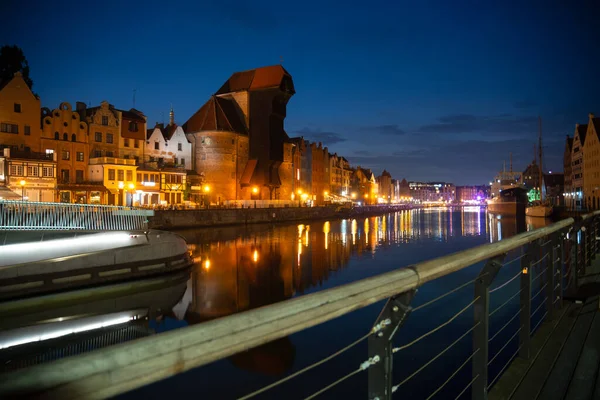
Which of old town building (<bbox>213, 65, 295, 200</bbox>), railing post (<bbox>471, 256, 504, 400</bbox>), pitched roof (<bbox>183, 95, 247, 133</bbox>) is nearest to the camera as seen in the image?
railing post (<bbox>471, 256, 504, 400</bbox>)

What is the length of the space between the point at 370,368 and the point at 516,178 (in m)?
182

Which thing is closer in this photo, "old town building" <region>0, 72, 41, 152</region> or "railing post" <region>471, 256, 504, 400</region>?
"railing post" <region>471, 256, 504, 400</region>

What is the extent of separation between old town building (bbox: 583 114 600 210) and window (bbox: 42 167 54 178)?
73.0 m

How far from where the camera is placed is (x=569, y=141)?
312ft

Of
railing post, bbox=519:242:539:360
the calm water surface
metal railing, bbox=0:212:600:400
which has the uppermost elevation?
metal railing, bbox=0:212:600:400

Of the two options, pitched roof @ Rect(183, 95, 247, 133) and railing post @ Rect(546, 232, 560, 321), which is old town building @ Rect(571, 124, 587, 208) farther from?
railing post @ Rect(546, 232, 560, 321)

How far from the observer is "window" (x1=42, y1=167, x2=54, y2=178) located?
44.4 m

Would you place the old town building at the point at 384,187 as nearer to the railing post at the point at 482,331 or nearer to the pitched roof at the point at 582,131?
the pitched roof at the point at 582,131

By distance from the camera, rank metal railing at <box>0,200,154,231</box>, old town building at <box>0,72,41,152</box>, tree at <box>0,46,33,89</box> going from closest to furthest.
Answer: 1. metal railing at <box>0,200,154,231</box>
2. old town building at <box>0,72,41,152</box>
3. tree at <box>0,46,33,89</box>

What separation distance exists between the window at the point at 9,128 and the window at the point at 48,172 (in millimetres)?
4787

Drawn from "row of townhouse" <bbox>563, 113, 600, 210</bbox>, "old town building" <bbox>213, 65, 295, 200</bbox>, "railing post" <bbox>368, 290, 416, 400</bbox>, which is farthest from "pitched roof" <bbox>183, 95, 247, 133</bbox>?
"railing post" <bbox>368, 290, 416, 400</bbox>

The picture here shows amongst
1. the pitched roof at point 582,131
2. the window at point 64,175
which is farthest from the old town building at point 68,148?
the pitched roof at point 582,131

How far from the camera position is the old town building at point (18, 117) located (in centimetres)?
4416

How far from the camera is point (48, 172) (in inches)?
1764
